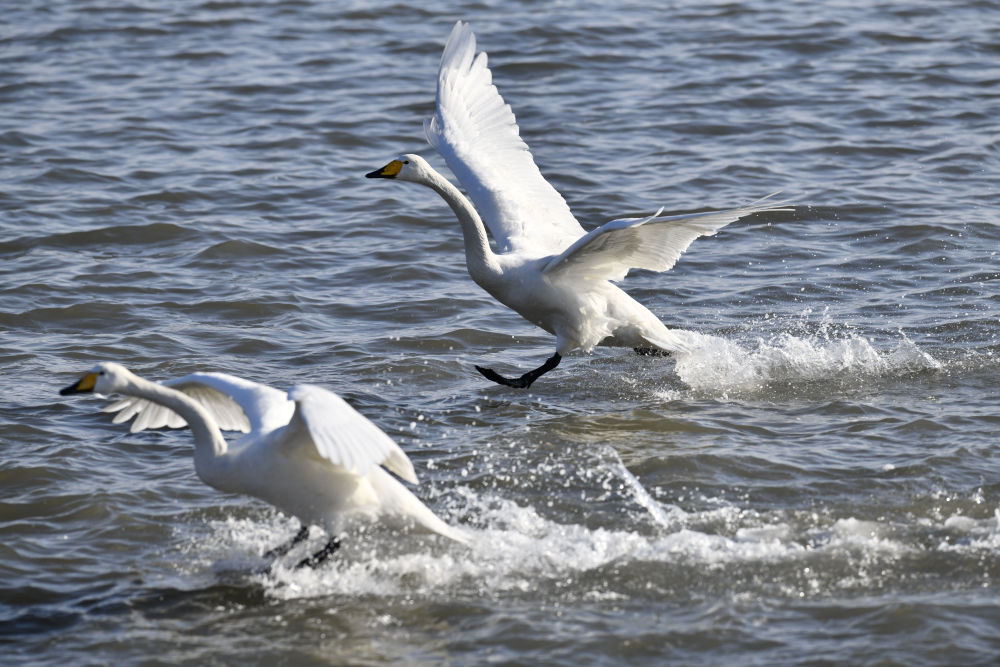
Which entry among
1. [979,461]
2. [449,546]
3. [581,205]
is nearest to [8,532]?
[449,546]

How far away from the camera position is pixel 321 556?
6043 mm

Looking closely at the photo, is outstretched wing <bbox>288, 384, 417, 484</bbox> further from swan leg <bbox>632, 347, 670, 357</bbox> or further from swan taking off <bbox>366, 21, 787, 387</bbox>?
swan leg <bbox>632, 347, 670, 357</bbox>

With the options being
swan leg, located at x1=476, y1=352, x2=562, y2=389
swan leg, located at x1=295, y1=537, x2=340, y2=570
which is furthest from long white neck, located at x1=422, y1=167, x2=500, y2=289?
swan leg, located at x1=295, y1=537, x2=340, y2=570

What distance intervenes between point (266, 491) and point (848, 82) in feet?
35.3

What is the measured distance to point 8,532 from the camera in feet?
21.3

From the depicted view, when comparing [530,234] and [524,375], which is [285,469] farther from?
[530,234]

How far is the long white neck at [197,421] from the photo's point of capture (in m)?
5.86

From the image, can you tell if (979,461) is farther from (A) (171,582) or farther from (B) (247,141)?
(B) (247,141)

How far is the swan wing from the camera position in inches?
355

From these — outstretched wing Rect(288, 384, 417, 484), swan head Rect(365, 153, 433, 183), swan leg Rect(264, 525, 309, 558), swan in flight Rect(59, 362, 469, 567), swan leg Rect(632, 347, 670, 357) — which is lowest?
swan leg Rect(264, 525, 309, 558)

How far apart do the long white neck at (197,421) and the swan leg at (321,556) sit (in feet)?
1.81

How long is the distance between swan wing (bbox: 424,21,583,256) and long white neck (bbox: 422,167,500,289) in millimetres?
607

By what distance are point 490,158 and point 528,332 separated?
1.19 metres

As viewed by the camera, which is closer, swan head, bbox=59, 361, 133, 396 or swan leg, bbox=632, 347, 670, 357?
swan head, bbox=59, 361, 133, 396
